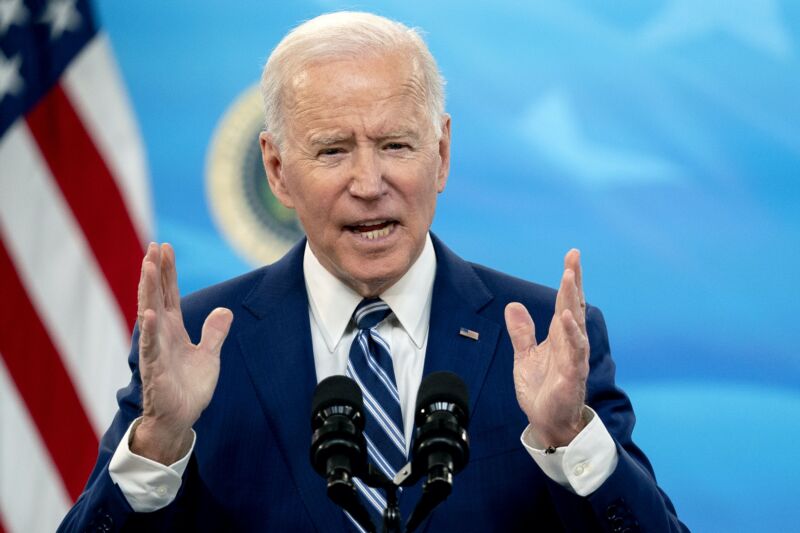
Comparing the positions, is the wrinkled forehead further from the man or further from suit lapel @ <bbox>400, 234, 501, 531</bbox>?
suit lapel @ <bbox>400, 234, 501, 531</bbox>

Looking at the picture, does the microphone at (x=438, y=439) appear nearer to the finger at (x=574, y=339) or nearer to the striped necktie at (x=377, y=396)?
the finger at (x=574, y=339)

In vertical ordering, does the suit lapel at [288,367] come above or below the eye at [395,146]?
below

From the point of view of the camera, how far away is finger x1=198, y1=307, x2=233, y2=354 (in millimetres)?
1818

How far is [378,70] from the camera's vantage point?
6.63 feet

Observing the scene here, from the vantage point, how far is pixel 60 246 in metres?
3.67

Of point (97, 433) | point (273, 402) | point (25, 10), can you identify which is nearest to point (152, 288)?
point (273, 402)

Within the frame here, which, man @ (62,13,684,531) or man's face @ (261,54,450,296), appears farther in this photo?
man's face @ (261,54,450,296)

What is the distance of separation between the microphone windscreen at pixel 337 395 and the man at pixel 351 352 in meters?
0.37

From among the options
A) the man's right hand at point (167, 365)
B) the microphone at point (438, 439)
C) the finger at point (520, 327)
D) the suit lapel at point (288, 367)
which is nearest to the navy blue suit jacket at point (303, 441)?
the suit lapel at point (288, 367)

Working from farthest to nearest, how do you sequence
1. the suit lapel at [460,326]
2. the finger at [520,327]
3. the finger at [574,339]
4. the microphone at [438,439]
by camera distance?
the suit lapel at [460,326] → the finger at [520,327] → the finger at [574,339] → the microphone at [438,439]

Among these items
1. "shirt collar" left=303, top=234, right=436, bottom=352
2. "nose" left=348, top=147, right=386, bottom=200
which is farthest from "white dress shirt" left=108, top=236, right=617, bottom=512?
"nose" left=348, top=147, right=386, bottom=200

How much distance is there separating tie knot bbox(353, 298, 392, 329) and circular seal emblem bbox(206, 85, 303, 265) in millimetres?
1235

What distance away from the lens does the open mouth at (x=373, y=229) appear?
80.4 inches

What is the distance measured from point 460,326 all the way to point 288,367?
0.33 metres
